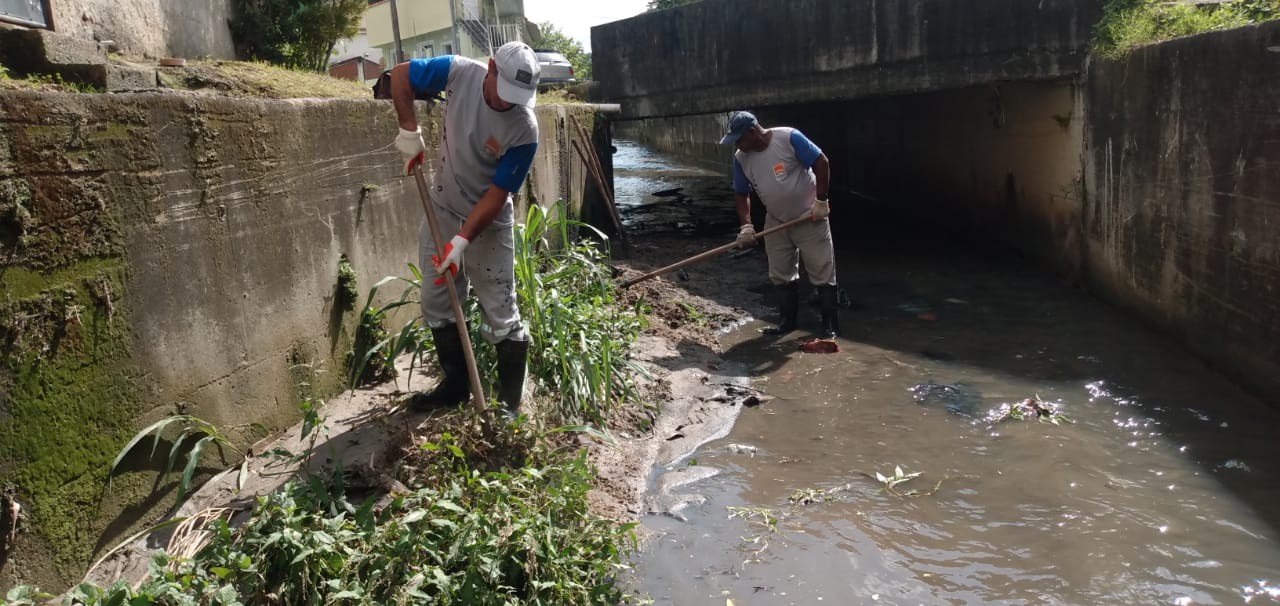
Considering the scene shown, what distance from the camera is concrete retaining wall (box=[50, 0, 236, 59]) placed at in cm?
594

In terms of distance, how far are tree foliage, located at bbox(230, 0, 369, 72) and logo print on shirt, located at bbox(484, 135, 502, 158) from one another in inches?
193

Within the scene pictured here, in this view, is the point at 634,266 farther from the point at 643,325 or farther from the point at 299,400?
the point at 299,400

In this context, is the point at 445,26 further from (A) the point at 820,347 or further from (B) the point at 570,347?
(B) the point at 570,347

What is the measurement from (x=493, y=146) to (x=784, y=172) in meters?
3.38

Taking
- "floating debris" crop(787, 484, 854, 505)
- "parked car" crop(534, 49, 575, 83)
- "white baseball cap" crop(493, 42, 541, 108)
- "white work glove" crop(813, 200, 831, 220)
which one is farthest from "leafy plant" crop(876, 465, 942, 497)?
"parked car" crop(534, 49, 575, 83)

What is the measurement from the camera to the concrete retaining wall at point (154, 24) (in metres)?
5.94

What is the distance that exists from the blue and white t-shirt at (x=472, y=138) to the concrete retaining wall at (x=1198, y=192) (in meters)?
4.32

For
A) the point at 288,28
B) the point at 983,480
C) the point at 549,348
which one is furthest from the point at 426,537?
the point at 288,28

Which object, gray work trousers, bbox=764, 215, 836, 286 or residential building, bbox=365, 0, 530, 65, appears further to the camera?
residential building, bbox=365, 0, 530, 65

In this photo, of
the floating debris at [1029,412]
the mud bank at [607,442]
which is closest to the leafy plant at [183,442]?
the mud bank at [607,442]

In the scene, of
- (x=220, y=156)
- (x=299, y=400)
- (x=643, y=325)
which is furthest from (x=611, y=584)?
(x=643, y=325)

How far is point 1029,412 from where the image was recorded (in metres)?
5.42

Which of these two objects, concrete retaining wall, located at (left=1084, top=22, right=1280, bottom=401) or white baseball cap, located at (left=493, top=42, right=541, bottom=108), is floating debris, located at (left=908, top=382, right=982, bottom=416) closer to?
concrete retaining wall, located at (left=1084, top=22, right=1280, bottom=401)

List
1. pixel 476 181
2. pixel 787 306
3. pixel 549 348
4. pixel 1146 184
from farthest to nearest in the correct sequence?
pixel 787 306, pixel 1146 184, pixel 549 348, pixel 476 181
